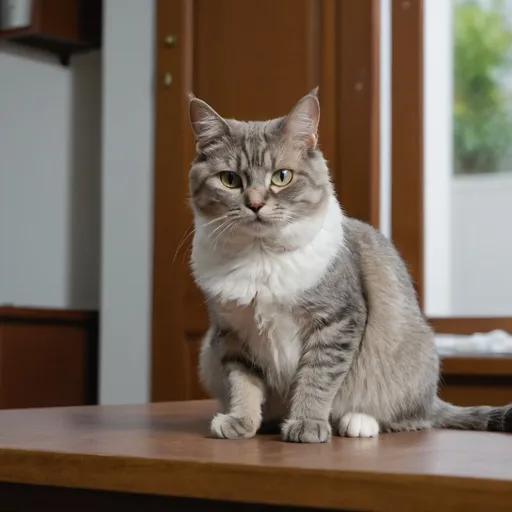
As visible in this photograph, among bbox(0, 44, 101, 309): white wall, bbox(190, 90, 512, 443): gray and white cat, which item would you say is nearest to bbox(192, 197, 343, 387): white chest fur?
bbox(190, 90, 512, 443): gray and white cat

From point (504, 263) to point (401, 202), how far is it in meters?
0.66

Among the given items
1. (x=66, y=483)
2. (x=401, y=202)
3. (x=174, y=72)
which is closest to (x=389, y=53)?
(x=401, y=202)

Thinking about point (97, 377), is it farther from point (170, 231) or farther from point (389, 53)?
point (389, 53)

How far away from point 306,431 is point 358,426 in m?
0.12

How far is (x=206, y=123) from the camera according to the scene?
1.17 metres

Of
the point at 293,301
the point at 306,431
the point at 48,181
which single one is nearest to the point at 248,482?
the point at 306,431

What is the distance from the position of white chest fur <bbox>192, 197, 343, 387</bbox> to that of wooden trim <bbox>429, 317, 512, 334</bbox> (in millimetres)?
1304

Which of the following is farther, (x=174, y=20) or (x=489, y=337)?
(x=174, y=20)

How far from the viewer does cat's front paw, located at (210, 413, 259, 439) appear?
1043mm

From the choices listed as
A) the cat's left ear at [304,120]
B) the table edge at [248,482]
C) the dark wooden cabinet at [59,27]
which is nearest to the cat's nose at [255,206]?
the cat's left ear at [304,120]

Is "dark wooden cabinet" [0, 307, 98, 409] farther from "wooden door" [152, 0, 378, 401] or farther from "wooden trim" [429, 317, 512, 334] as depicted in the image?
"wooden trim" [429, 317, 512, 334]

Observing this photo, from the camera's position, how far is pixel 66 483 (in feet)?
2.75

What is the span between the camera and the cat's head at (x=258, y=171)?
3.65 feet

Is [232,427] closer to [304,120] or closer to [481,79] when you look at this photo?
[304,120]
